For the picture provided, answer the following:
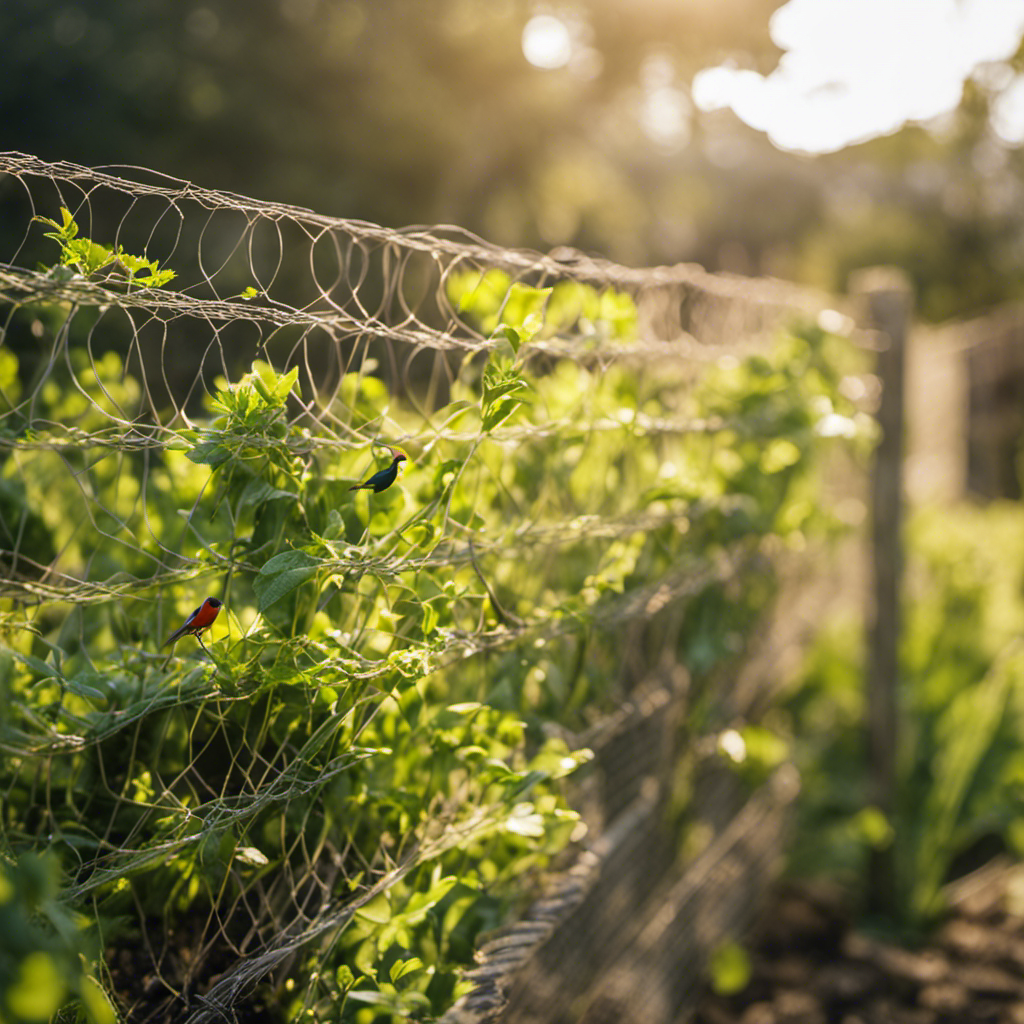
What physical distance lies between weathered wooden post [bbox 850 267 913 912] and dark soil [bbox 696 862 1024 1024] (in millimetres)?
427

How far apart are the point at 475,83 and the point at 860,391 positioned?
9.59m

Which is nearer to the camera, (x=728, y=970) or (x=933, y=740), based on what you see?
(x=728, y=970)

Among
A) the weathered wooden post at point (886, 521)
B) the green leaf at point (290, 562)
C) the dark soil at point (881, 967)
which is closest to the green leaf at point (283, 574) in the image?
the green leaf at point (290, 562)

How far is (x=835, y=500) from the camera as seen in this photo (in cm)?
322

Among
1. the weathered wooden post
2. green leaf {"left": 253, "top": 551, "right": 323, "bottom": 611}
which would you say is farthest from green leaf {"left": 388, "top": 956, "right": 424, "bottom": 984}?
the weathered wooden post

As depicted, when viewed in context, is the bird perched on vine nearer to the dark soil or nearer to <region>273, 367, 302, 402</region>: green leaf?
<region>273, 367, 302, 402</region>: green leaf

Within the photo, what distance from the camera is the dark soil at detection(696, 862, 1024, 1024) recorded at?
2205 mm

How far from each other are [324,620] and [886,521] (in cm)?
237

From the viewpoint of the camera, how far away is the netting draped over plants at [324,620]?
0.96 m

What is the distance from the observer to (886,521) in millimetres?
2951

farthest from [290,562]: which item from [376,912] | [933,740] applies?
[933,740]

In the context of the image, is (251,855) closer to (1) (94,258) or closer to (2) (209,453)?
(2) (209,453)

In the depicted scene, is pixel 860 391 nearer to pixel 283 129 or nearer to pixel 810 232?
pixel 283 129

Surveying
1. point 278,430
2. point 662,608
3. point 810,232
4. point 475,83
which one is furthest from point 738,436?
point 810,232
